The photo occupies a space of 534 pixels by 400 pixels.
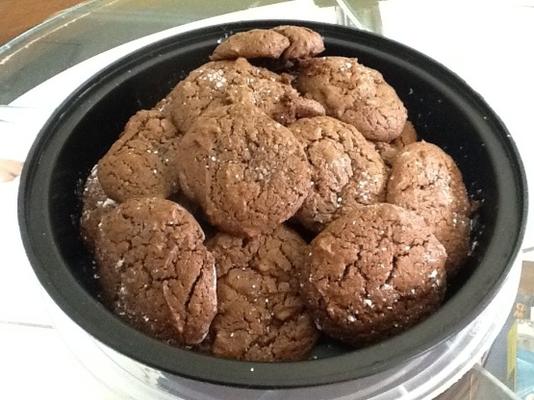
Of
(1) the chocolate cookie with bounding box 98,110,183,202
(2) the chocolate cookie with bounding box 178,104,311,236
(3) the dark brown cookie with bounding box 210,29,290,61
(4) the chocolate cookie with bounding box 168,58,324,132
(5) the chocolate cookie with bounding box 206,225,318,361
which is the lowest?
(5) the chocolate cookie with bounding box 206,225,318,361

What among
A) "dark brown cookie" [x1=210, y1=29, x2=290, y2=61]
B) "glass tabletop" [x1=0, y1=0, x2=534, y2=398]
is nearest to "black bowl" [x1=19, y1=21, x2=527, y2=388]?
"dark brown cookie" [x1=210, y1=29, x2=290, y2=61]

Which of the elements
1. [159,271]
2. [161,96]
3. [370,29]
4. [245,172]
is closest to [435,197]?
[245,172]

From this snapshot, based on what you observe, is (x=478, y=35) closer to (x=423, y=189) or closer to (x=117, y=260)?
(x=423, y=189)

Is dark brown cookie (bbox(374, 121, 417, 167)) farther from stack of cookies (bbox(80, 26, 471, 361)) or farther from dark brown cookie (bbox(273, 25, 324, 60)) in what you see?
dark brown cookie (bbox(273, 25, 324, 60))

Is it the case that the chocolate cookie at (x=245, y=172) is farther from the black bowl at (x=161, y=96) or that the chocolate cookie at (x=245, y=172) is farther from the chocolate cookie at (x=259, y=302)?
the black bowl at (x=161, y=96)

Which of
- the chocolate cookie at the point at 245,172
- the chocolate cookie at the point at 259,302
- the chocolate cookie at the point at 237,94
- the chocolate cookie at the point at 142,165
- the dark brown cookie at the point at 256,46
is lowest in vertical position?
the chocolate cookie at the point at 259,302

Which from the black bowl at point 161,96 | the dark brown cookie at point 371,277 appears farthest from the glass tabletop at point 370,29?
the dark brown cookie at point 371,277

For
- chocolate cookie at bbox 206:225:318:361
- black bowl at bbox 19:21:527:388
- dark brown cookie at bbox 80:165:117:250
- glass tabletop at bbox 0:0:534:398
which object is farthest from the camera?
glass tabletop at bbox 0:0:534:398
